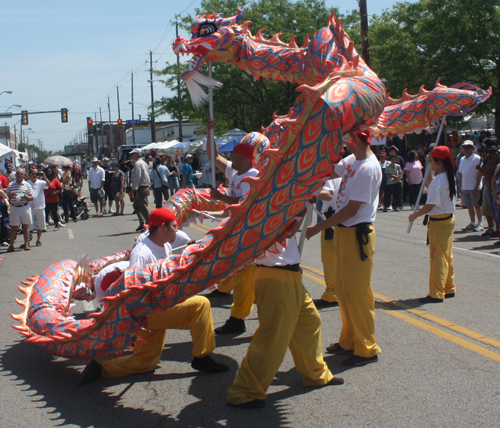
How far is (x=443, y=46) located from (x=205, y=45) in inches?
863

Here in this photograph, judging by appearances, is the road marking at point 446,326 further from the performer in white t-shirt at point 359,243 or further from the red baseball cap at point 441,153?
the red baseball cap at point 441,153

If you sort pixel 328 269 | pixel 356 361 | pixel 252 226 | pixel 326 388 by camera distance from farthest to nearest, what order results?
pixel 328 269 < pixel 356 361 < pixel 326 388 < pixel 252 226

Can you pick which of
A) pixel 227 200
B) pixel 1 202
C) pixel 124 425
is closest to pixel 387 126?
pixel 227 200

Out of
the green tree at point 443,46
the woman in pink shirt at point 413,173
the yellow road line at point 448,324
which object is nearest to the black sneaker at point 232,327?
the yellow road line at point 448,324

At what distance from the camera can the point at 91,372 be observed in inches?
185

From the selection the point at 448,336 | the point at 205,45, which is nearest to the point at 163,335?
the point at 448,336

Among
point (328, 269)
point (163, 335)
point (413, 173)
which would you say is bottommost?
point (163, 335)

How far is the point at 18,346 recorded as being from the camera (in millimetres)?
5711

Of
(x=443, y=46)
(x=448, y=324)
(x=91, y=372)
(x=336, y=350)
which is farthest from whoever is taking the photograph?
(x=443, y=46)

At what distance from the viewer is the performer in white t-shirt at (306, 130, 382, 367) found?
4.65 m

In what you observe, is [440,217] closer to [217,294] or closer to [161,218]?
[217,294]

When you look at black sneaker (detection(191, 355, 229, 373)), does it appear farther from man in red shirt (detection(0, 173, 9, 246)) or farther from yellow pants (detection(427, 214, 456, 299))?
man in red shirt (detection(0, 173, 9, 246))

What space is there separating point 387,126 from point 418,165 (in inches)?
448

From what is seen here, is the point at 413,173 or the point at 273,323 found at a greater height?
the point at 413,173
